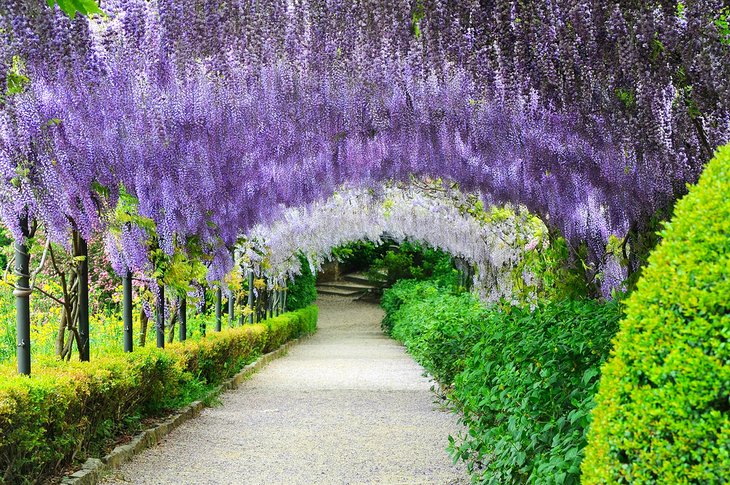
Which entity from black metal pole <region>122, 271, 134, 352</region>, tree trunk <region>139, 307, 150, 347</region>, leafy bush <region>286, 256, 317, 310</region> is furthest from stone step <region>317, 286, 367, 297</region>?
black metal pole <region>122, 271, 134, 352</region>

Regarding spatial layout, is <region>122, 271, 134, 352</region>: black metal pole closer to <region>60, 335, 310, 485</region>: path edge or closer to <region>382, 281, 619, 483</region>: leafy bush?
<region>60, 335, 310, 485</region>: path edge

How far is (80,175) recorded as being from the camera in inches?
199

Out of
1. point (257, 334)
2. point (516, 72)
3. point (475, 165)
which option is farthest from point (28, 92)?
point (257, 334)

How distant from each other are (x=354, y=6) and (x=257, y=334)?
358 inches

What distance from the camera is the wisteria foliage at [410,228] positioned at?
12.7 meters

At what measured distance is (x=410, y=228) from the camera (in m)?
14.5

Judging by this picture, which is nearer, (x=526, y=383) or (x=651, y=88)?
(x=526, y=383)

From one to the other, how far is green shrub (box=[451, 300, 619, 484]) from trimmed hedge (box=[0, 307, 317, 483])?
1.99m

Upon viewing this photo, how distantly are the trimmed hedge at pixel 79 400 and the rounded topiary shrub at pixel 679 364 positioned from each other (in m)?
2.73

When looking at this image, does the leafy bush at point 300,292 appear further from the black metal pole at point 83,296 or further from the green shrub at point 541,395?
the green shrub at point 541,395

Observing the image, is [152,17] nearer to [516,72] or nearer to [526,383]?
[516,72]

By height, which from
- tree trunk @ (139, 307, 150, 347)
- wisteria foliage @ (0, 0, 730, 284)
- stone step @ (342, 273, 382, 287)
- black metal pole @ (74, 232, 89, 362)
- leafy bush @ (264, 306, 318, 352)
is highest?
wisteria foliage @ (0, 0, 730, 284)

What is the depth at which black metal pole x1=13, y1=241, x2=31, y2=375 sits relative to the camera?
4668mm

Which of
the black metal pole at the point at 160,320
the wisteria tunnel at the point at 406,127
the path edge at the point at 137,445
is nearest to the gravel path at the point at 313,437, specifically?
the path edge at the point at 137,445
